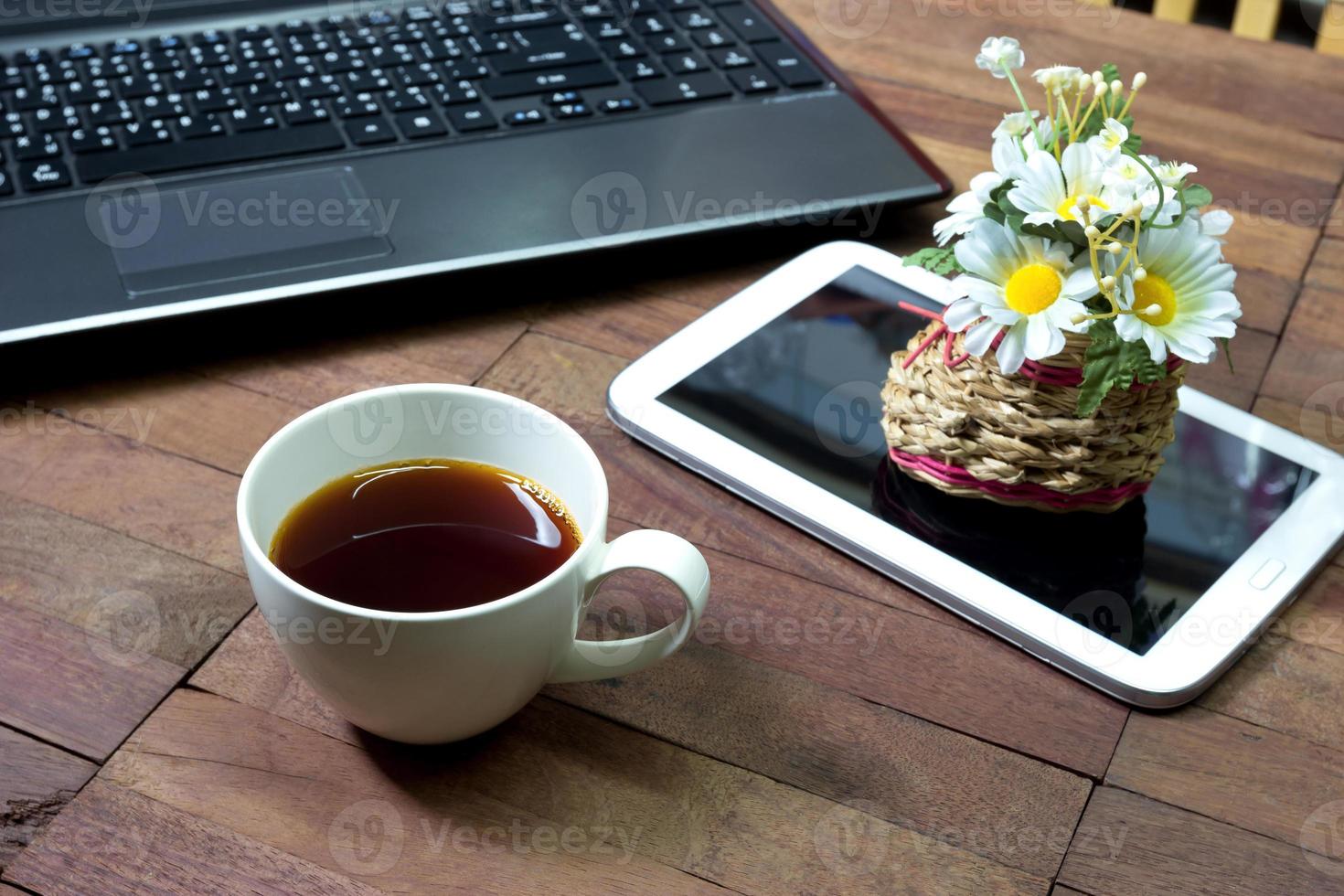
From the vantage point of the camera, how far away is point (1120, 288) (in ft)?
1.60

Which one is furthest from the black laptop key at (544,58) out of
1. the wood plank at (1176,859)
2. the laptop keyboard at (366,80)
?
the wood plank at (1176,859)

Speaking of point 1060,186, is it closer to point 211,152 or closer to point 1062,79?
point 1062,79

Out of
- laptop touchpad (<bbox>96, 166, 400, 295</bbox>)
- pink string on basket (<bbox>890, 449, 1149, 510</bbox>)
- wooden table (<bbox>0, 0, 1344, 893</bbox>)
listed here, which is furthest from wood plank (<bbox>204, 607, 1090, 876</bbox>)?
laptop touchpad (<bbox>96, 166, 400, 295</bbox>)

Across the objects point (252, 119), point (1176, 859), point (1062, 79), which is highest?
point (1062, 79)

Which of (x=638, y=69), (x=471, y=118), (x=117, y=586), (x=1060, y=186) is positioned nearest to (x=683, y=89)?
(x=638, y=69)

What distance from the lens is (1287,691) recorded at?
20.6 inches

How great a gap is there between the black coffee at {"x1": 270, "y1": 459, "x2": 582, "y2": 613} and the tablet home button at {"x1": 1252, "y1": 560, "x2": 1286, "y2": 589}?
0.31 meters

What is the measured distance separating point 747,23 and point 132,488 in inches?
21.2

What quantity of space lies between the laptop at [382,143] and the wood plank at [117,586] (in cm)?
11

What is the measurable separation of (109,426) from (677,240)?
12.7 inches

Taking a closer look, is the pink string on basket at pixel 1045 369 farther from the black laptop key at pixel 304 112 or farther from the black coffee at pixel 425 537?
the black laptop key at pixel 304 112

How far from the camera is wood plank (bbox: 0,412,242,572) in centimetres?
56

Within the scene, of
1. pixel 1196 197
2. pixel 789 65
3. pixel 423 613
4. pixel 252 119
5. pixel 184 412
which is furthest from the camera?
pixel 789 65

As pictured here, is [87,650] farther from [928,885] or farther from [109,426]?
[928,885]
